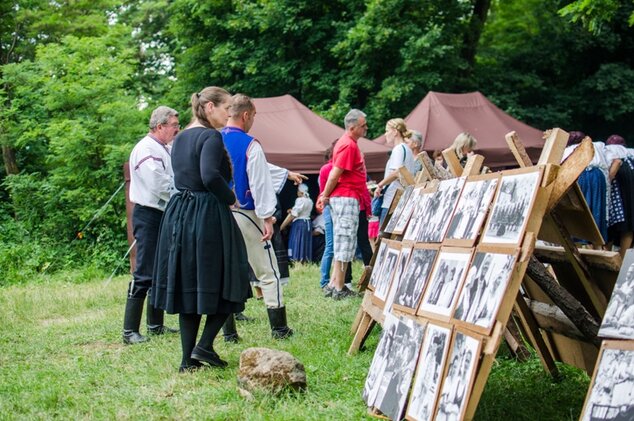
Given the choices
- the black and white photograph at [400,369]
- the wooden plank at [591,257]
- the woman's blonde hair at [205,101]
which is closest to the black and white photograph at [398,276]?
the black and white photograph at [400,369]

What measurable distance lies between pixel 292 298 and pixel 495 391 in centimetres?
403

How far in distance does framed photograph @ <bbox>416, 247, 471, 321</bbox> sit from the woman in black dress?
1.58 metres

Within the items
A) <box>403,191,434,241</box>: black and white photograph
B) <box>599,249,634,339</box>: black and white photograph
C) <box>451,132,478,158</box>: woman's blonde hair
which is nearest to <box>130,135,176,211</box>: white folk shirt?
<box>403,191,434,241</box>: black and white photograph

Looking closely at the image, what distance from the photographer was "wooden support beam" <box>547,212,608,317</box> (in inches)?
152

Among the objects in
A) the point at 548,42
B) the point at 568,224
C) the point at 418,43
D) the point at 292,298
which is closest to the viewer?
the point at 568,224

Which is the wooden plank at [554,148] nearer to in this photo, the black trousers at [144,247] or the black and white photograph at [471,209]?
the black and white photograph at [471,209]

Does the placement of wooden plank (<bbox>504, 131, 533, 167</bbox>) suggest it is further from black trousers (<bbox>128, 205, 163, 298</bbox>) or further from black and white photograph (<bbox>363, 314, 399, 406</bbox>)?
black trousers (<bbox>128, 205, 163, 298</bbox>)

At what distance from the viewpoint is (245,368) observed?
4438 mm

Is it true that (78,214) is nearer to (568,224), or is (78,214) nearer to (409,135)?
(409,135)

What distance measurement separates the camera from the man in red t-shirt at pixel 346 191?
307 inches

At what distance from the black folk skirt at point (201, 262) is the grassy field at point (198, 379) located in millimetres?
464

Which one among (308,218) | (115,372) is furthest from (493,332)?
(308,218)

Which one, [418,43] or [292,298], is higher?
[418,43]

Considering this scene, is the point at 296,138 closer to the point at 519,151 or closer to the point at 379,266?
the point at 379,266
